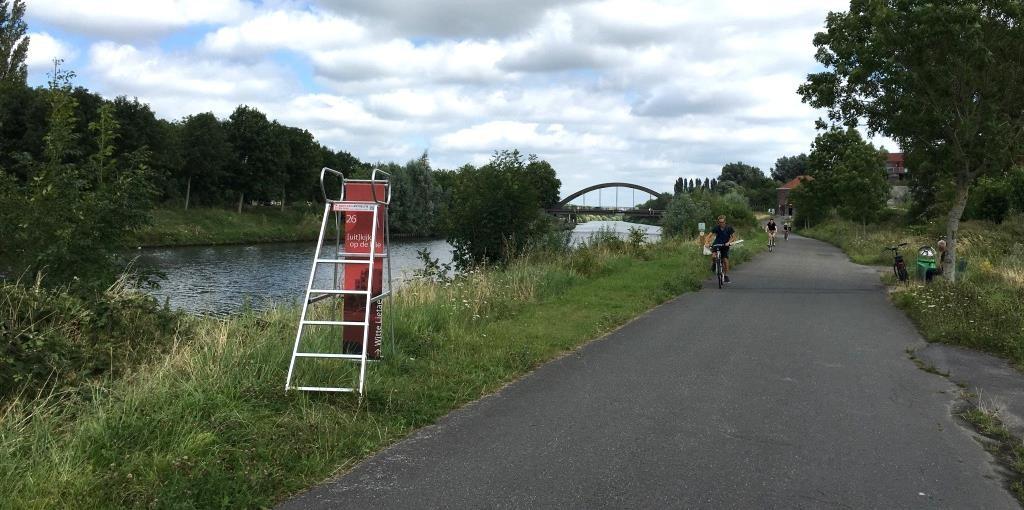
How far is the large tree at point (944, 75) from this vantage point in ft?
47.5

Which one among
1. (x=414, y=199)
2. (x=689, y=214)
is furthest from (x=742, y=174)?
(x=689, y=214)

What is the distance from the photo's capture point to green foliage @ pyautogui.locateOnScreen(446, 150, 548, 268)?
2145 centimetres

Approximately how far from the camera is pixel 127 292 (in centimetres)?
1162

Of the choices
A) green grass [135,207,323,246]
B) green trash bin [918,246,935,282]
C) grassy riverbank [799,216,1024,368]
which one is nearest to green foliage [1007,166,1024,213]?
grassy riverbank [799,216,1024,368]

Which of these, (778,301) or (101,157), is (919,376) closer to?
(778,301)

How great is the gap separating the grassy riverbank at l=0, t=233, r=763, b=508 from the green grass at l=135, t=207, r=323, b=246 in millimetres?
45257

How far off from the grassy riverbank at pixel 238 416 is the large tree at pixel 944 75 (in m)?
10.4

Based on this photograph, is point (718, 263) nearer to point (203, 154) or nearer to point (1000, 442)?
point (1000, 442)

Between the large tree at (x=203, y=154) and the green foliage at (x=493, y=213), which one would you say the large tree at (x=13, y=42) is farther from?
the green foliage at (x=493, y=213)

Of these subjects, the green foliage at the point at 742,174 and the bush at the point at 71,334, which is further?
the green foliage at the point at 742,174

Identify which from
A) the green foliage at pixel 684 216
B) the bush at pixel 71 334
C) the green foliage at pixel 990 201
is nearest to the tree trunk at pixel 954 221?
the bush at pixel 71 334

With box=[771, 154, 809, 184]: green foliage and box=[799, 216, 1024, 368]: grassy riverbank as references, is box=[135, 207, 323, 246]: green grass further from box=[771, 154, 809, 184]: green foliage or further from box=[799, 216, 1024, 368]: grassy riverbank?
box=[771, 154, 809, 184]: green foliage

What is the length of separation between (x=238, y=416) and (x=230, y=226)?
61.9 m

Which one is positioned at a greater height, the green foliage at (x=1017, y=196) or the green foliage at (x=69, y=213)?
the green foliage at (x=1017, y=196)
